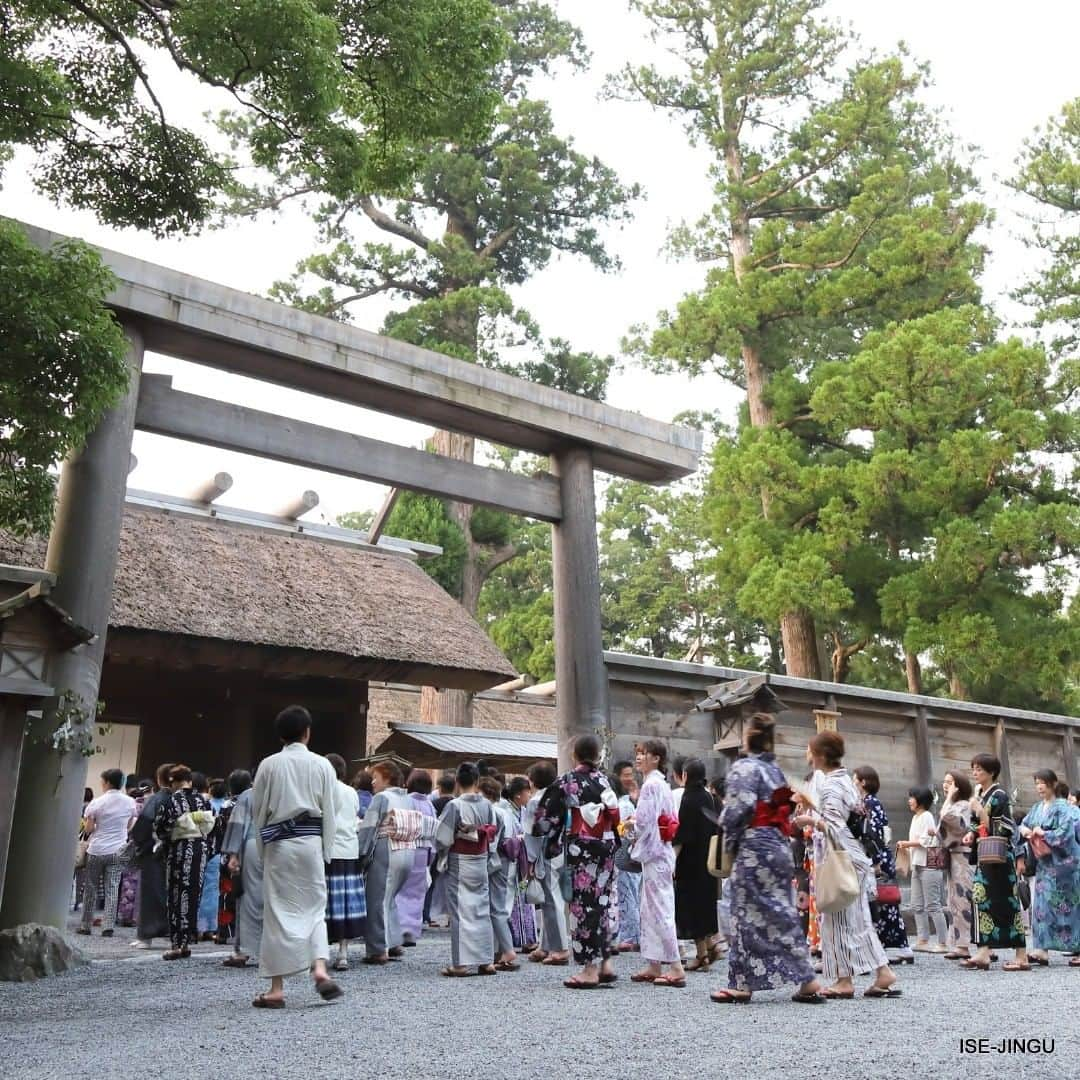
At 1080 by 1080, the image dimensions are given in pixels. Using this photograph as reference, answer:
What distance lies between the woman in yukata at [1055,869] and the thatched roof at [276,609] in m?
7.52

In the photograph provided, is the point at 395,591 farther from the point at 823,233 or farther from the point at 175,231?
the point at 823,233

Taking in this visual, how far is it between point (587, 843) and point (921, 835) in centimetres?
408

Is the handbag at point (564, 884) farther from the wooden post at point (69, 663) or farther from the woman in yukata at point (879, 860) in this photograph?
the wooden post at point (69, 663)

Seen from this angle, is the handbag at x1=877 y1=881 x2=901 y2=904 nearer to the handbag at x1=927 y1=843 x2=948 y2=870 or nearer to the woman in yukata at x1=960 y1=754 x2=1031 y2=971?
the woman in yukata at x1=960 y1=754 x2=1031 y2=971

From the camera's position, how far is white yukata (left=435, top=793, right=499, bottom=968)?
7.15m

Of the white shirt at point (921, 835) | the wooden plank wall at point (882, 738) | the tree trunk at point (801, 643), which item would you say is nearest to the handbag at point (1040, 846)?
the white shirt at point (921, 835)

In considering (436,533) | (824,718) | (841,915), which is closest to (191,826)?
(841,915)

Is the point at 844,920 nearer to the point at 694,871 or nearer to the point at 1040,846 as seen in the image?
the point at 694,871

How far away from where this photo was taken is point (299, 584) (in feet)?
46.0

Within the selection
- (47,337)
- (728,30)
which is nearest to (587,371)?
(728,30)

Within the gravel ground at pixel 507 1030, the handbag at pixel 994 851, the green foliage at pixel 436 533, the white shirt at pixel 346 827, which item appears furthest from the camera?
the green foliage at pixel 436 533

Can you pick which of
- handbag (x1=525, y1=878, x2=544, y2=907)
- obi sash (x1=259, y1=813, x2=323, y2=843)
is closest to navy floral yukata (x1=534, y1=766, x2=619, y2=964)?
handbag (x1=525, y1=878, x2=544, y2=907)

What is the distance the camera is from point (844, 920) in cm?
612

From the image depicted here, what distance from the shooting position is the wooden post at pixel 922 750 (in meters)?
13.0
